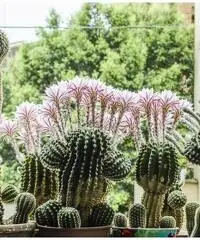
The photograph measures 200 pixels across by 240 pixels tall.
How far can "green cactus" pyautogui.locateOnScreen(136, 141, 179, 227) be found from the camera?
1158 millimetres

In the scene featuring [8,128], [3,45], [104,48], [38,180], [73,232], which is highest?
[104,48]

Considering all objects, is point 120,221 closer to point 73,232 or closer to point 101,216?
point 101,216

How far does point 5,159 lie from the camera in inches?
229

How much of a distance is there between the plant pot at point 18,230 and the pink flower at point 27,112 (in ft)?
0.91

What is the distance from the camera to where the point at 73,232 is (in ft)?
3.44

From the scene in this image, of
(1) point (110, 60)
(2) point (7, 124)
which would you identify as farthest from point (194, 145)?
(1) point (110, 60)

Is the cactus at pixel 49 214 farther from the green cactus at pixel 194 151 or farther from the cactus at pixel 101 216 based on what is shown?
the green cactus at pixel 194 151

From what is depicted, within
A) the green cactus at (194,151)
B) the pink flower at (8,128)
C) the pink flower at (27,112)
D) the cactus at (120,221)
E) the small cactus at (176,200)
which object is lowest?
the cactus at (120,221)

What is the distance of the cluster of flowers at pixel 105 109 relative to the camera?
3.87 ft

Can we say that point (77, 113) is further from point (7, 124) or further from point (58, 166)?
point (7, 124)

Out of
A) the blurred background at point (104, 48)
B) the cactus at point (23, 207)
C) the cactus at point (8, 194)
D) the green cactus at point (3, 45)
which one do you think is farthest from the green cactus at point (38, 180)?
the blurred background at point (104, 48)

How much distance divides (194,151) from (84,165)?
226 millimetres

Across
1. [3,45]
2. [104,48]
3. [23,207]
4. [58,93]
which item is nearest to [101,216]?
[23,207]

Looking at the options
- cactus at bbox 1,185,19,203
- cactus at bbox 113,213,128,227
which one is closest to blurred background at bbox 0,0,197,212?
cactus at bbox 1,185,19,203
